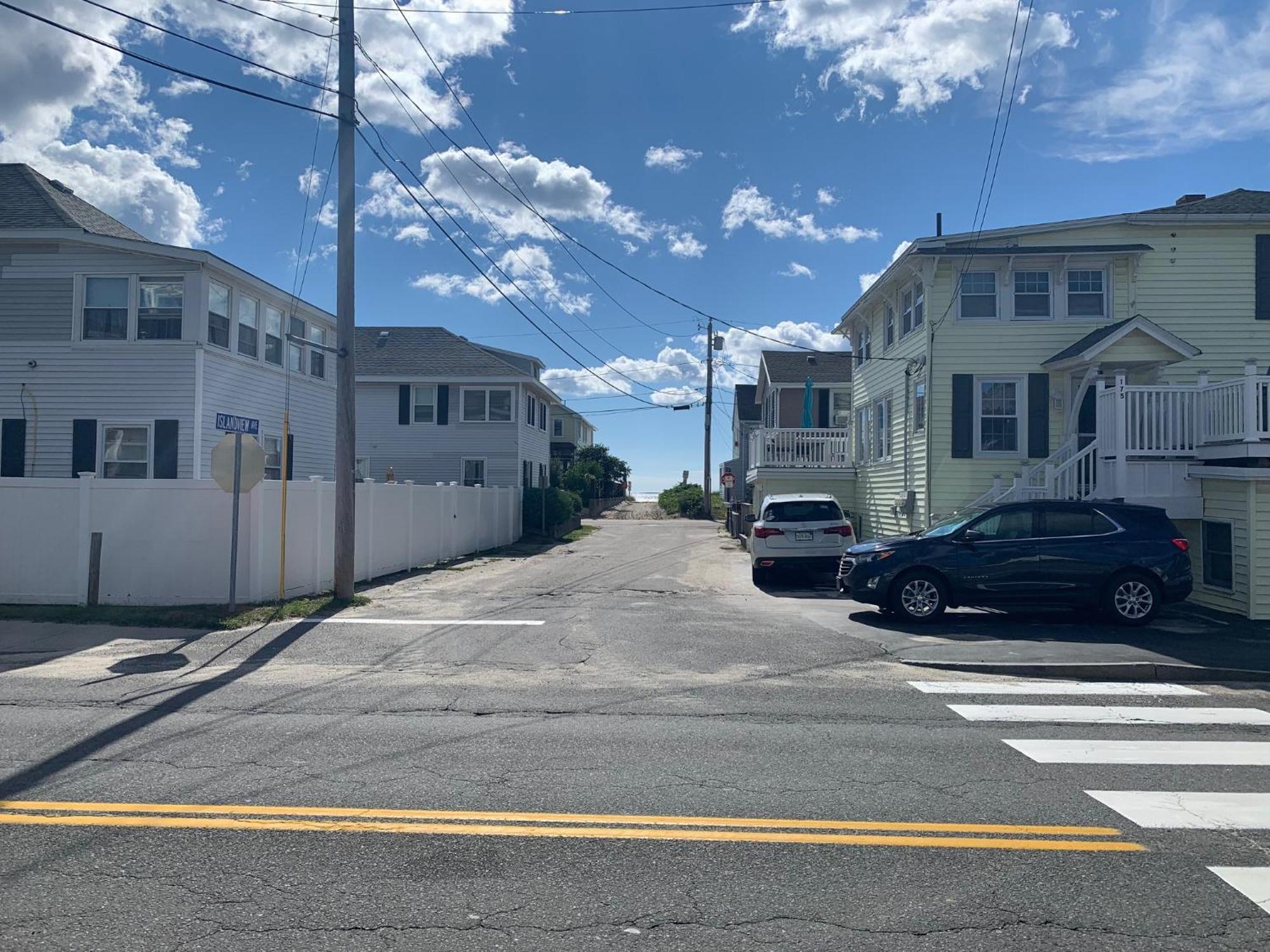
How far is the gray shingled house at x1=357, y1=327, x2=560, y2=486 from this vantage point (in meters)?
32.5

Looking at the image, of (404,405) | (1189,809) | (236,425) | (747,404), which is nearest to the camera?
(1189,809)

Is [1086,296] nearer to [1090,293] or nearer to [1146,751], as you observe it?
[1090,293]

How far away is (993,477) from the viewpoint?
18.6 metres

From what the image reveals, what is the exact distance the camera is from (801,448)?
2641 cm

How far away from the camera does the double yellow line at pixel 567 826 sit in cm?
482

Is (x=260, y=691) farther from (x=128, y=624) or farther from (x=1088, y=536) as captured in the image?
(x=1088, y=536)

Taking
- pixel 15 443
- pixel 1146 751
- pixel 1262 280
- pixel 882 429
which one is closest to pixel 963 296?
pixel 882 429

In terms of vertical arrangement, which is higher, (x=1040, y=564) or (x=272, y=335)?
(x=272, y=335)

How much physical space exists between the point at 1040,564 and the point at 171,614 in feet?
37.9

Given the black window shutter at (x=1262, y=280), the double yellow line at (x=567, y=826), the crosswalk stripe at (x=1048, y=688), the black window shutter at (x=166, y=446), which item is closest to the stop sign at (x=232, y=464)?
the black window shutter at (x=166, y=446)

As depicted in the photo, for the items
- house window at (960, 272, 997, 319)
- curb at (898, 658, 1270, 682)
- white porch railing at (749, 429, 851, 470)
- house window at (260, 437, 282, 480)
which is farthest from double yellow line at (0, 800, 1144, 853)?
white porch railing at (749, 429, 851, 470)

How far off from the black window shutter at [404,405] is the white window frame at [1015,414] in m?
20.4

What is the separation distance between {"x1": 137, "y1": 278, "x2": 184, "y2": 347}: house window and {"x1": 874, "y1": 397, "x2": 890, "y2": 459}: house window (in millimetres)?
15835

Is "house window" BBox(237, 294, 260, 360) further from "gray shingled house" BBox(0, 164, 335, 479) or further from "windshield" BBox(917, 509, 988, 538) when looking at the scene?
"windshield" BBox(917, 509, 988, 538)
